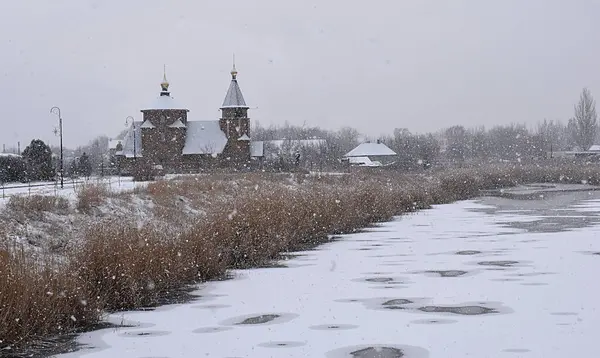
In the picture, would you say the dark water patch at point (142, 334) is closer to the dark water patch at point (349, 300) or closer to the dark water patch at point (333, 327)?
the dark water patch at point (333, 327)

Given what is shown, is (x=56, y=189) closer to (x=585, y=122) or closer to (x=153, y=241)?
(x=153, y=241)

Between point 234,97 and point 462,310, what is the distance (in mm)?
63094

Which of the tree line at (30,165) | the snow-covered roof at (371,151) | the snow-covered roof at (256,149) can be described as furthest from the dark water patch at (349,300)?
the snow-covered roof at (371,151)


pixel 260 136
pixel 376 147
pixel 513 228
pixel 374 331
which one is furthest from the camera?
pixel 260 136

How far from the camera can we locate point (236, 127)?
238 feet

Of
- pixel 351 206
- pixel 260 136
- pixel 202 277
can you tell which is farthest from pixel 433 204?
pixel 260 136

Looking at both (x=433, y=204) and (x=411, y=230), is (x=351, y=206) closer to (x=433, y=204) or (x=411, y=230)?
(x=411, y=230)

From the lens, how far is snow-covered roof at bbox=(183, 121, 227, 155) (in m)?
72.4

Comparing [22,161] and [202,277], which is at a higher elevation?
[22,161]

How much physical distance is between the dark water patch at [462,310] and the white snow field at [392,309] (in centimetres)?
2

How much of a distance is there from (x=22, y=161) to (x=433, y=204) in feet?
77.2

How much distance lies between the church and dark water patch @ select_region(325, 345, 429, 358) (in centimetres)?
6221

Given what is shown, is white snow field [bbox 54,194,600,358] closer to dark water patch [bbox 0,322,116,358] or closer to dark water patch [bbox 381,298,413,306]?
dark water patch [bbox 381,298,413,306]

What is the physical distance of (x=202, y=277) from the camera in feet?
50.6
